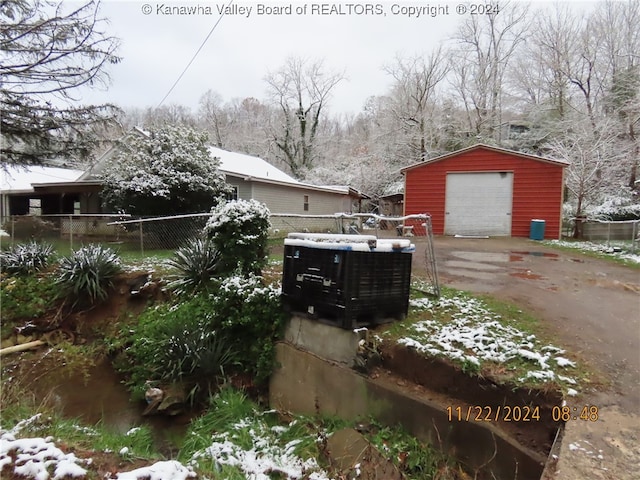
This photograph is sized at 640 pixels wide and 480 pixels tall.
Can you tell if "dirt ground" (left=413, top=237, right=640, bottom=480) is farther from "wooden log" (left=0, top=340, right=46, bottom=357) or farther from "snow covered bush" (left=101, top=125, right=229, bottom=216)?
"snow covered bush" (left=101, top=125, right=229, bottom=216)

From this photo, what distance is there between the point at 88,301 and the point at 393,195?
60.3 feet

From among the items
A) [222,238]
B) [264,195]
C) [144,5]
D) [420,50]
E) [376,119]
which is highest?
[420,50]

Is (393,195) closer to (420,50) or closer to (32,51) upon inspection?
(420,50)

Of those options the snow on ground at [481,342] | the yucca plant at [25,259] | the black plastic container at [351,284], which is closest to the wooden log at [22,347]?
the yucca plant at [25,259]

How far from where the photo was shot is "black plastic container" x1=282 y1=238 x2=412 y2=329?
389cm

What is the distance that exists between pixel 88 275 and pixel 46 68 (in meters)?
4.38

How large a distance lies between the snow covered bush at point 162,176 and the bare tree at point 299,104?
20.0 metres

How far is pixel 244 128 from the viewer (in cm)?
3478

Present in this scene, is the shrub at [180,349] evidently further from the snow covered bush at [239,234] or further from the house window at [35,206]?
the house window at [35,206]

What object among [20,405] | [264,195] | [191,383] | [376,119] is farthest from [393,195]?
[20,405]

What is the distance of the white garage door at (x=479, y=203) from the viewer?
527 inches

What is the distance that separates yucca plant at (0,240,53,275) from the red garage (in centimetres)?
1200
